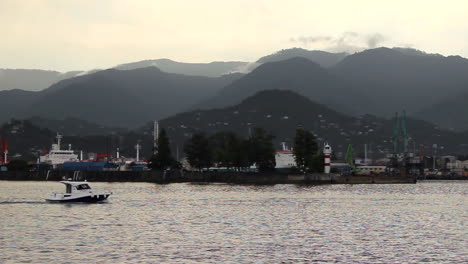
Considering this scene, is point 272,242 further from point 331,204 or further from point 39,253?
point 331,204

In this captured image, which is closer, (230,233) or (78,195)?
(230,233)

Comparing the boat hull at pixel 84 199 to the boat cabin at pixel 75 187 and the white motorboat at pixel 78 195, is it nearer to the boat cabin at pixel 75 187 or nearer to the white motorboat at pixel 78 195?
the white motorboat at pixel 78 195

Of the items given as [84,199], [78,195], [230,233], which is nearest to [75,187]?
[78,195]

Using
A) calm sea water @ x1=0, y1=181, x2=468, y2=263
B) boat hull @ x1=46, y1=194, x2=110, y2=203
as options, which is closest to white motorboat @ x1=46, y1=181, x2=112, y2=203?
boat hull @ x1=46, y1=194, x2=110, y2=203

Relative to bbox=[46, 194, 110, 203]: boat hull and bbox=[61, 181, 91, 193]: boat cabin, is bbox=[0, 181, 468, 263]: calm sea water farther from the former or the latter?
bbox=[61, 181, 91, 193]: boat cabin

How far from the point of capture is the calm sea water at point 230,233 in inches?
2805

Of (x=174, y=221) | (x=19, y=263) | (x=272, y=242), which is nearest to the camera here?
(x=19, y=263)

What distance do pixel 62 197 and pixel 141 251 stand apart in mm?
71955

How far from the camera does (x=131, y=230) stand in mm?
93688

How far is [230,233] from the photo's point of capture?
9069 cm

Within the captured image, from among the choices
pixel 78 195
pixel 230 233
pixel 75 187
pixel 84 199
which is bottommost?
pixel 230 233

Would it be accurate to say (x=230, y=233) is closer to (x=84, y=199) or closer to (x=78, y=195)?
(x=78, y=195)

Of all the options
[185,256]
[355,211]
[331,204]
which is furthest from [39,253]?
[331,204]

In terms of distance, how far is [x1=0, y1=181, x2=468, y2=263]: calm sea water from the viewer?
234ft
